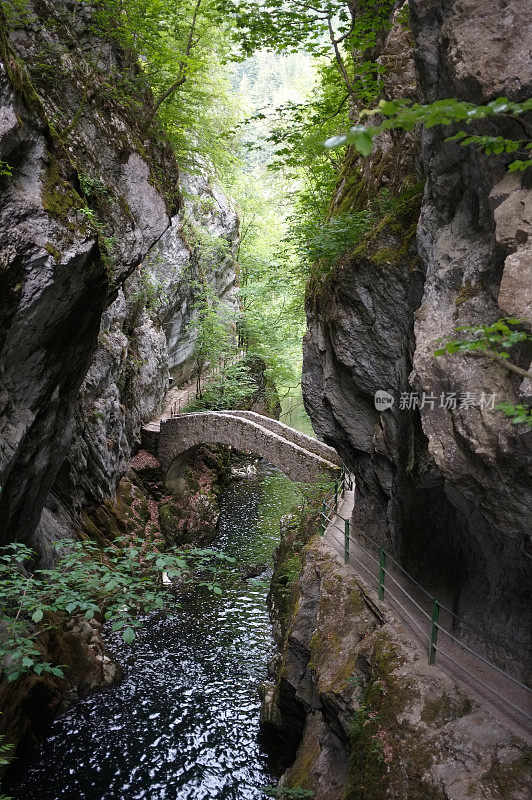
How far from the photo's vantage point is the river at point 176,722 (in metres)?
8.08

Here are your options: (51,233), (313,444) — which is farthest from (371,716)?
(313,444)

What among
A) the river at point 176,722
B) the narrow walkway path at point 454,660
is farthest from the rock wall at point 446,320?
the river at point 176,722

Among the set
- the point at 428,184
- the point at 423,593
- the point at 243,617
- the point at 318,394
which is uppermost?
the point at 428,184

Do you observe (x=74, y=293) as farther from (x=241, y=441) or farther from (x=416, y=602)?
(x=241, y=441)

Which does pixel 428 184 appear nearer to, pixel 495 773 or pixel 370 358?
pixel 370 358

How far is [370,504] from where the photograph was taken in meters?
9.62

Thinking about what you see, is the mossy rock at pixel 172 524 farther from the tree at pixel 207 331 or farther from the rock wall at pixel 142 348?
the tree at pixel 207 331

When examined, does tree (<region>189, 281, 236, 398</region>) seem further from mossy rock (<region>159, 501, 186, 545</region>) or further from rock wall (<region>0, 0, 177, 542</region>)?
rock wall (<region>0, 0, 177, 542</region>)

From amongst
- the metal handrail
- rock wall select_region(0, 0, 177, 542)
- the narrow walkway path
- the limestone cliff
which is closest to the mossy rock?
the limestone cliff

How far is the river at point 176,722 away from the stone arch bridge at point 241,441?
4.07 m

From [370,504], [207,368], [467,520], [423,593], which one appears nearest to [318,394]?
[370,504]

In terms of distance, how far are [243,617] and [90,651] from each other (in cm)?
411

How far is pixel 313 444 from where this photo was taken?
16344mm

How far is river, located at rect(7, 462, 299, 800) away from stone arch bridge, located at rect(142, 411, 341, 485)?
4.07 meters
